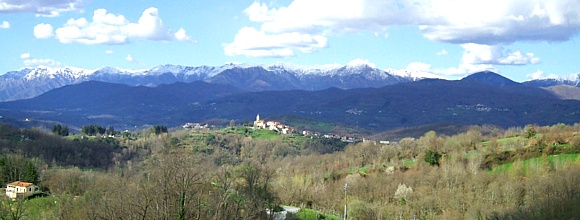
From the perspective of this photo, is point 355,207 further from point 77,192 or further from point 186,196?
point 186,196

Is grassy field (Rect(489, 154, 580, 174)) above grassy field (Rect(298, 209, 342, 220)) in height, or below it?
above

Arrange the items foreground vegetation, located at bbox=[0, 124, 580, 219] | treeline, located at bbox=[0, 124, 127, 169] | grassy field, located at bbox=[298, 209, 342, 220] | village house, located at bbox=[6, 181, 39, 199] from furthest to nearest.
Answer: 1. treeline, located at bbox=[0, 124, 127, 169]
2. village house, located at bbox=[6, 181, 39, 199]
3. grassy field, located at bbox=[298, 209, 342, 220]
4. foreground vegetation, located at bbox=[0, 124, 580, 219]

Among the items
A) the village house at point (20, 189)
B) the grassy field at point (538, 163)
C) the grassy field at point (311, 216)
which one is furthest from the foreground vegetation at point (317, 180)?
the village house at point (20, 189)

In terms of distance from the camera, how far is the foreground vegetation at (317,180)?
26781mm

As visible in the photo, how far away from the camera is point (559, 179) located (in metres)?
46.8

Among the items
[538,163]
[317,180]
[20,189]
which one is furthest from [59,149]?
[538,163]

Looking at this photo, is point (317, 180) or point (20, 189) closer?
point (20, 189)

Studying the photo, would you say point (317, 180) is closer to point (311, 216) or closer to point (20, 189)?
point (311, 216)

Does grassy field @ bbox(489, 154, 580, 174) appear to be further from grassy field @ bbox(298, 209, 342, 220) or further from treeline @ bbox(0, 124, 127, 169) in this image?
treeline @ bbox(0, 124, 127, 169)

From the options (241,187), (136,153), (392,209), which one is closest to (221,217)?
(241,187)

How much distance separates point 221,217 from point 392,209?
87.5 feet

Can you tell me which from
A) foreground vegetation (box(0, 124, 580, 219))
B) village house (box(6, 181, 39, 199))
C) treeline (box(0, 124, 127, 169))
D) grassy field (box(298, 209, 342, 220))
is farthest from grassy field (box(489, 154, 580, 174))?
treeline (box(0, 124, 127, 169))

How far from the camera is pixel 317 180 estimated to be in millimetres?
71125

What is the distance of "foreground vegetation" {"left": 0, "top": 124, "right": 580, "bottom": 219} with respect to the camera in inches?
1054
